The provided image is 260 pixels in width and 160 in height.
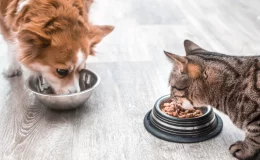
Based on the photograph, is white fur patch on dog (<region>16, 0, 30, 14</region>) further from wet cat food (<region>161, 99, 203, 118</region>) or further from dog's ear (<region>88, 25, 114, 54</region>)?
wet cat food (<region>161, 99, 203, 118</region>)

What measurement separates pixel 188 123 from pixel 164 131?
0.15 m

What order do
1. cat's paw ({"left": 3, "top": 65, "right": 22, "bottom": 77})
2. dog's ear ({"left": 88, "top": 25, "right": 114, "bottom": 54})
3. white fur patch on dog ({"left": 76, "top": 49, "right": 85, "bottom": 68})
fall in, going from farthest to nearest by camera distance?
cat's paw ({"left": 3, "top": 65, "right": 22, "bottom": 77})
dog's ear ({"left": 88, "top": 25, "right": 114, "bottom": 54})
white fur patch on dog ({"left": 76, "top": 49, "right": 85, "bottom": 68})

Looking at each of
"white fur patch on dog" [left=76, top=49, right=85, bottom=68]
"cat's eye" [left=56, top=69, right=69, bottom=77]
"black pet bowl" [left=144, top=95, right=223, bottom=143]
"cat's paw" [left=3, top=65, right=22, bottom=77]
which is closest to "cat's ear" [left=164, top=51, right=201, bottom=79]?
"black pet bowl" [left=144, top=95, right=223, bottom=143]

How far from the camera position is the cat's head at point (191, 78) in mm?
1979

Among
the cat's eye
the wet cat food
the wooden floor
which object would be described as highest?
the cat's eye

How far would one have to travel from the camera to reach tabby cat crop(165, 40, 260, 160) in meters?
1.88

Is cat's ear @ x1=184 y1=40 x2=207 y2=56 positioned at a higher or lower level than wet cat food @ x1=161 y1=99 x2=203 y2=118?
higher

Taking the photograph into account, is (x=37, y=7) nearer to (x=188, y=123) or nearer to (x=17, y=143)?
(x=17, y=143)

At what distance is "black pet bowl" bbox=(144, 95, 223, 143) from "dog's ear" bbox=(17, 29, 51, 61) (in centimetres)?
75

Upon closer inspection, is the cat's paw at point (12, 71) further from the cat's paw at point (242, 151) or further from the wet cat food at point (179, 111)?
the cat's paw at point (242, 151)

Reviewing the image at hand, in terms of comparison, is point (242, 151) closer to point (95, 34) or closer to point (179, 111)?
point (179, 111)

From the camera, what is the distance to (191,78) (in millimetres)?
2002

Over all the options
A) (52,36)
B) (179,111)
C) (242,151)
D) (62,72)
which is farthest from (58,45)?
(242,151)

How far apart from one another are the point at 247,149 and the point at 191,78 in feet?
1.50
